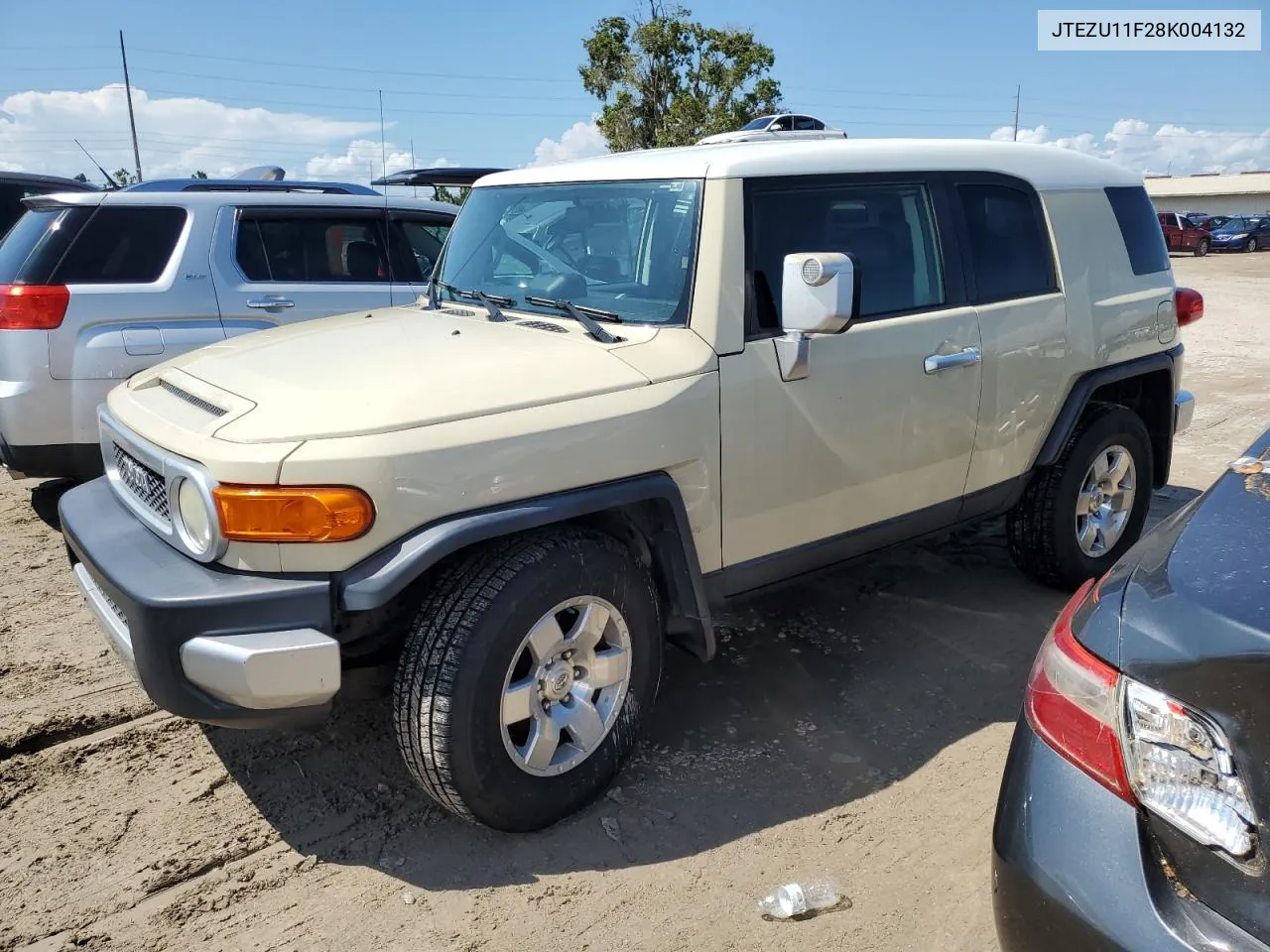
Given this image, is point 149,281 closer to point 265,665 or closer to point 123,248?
point 123,248

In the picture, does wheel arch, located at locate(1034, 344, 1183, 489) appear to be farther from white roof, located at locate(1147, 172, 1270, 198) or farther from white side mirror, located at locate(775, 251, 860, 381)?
white roof, located at locate(1147, 172, 1270, 198)

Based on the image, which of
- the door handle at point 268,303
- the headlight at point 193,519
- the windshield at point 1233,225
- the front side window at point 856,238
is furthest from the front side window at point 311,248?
the windshield at point 1233,225

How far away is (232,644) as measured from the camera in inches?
92.1

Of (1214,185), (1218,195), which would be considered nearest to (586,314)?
(1218,195)

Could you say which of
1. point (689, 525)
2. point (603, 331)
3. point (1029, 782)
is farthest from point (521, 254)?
point (1029, 782)

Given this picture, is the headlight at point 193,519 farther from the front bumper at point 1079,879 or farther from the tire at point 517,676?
the front bumper at point 1079,879

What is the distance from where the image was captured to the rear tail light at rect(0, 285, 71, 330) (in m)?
4.95

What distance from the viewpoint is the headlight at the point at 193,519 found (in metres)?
2.46

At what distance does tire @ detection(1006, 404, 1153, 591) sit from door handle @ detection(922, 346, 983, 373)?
85 cm

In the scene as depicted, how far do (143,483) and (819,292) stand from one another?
2.08 m

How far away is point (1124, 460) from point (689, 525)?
265cm

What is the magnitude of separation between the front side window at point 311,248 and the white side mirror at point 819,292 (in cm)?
395

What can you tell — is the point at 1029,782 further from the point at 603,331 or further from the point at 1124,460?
the point at 1124,460

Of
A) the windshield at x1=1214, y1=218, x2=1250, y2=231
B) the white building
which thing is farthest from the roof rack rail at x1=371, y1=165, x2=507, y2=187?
the white building
